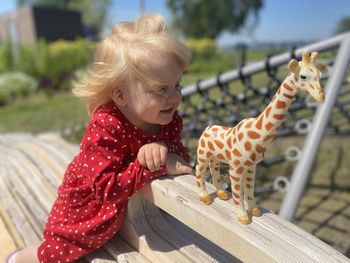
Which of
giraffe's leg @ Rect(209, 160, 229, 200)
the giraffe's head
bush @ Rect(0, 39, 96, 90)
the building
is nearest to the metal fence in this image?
giraffe's leg @ Rect(209, 160, 229, 200)

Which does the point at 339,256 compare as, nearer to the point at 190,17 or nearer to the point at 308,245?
the point at 308,245

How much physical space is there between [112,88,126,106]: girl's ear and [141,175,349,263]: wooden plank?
34cm

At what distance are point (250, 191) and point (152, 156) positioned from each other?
0.41m

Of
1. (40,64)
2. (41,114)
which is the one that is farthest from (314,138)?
(40,64)

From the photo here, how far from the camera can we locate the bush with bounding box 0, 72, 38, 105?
38.7 ft

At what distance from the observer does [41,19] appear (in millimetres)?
29000

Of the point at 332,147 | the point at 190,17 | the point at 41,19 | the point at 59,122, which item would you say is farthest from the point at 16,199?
the point at 190,17

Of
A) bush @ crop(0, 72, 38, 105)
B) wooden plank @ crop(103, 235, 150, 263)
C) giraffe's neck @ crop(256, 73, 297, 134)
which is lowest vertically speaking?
bush @ crop(0, 72, 38, 105)

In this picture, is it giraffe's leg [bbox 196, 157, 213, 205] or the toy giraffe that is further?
giraffe's leg [bbox 196, 157, 213, 205]

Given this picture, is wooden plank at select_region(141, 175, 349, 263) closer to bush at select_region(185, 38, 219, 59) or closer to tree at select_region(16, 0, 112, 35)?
bush at select_region(185, 38, 219, 59)

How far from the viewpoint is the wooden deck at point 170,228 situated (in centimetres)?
115

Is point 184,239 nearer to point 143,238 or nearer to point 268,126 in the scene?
point 143,238

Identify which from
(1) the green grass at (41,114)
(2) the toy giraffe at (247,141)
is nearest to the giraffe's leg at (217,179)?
(2) the toy giraffe at (247,141)

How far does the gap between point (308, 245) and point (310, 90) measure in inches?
17.8
